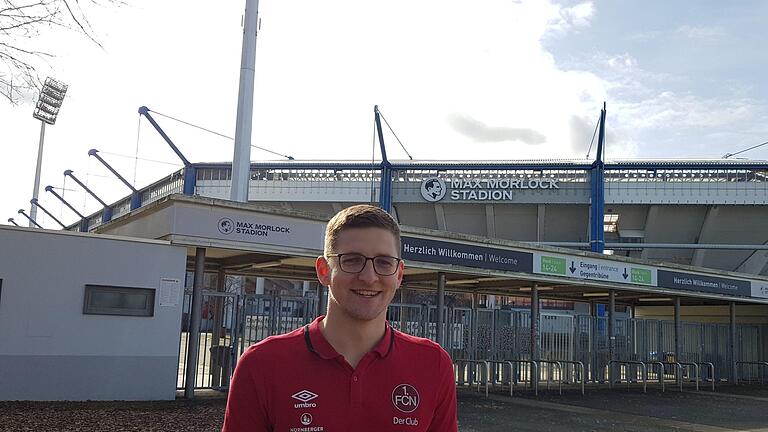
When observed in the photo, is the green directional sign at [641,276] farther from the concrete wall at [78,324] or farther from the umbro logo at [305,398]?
the umbro logo at [305,398]

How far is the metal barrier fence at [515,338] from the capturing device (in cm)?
1489

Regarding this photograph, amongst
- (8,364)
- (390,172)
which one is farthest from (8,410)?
(390,172)

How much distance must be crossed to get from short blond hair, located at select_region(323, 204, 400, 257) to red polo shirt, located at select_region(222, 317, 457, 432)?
0.99 ft

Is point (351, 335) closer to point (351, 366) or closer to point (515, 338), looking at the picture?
point (351, 366)

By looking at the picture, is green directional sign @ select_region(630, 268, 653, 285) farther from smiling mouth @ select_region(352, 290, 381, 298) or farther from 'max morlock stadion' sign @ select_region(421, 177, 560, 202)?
'max morlock stadion' sign @ select_region(421, 177, 560, 202)

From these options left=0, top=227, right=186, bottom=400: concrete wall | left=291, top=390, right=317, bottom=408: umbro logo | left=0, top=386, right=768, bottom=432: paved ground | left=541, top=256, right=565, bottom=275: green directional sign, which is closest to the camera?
left=291, top=390, right=317, bottom=408: umbro logo

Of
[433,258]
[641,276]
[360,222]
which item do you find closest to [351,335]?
[360,222]

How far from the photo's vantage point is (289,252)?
13727 mm

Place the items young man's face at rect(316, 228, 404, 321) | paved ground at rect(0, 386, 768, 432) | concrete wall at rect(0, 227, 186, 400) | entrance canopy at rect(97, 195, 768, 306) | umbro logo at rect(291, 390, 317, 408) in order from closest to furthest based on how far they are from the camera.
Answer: umbro logo at rect(291, 390, 317, 408) < young man's face at rect(316, 228, 404, 321) < paved ground at rect(0, 386, 768, 432) < concrete wall at rect(0, 227, 186, 400) < entrance canopy at rect(97, 195, 768, 306)

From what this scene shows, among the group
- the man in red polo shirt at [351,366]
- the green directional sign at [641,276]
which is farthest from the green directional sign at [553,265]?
the man in red polo shirt at [351,366]

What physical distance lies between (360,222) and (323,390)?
523 mm

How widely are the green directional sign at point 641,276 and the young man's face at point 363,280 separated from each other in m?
20.1

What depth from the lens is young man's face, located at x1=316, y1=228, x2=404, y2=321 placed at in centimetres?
233

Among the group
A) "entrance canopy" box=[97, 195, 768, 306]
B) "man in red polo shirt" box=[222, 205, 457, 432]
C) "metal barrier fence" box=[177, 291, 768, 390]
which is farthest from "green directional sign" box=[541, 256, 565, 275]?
"man in red polo shirt" box=[222, 205, 457, 432]
